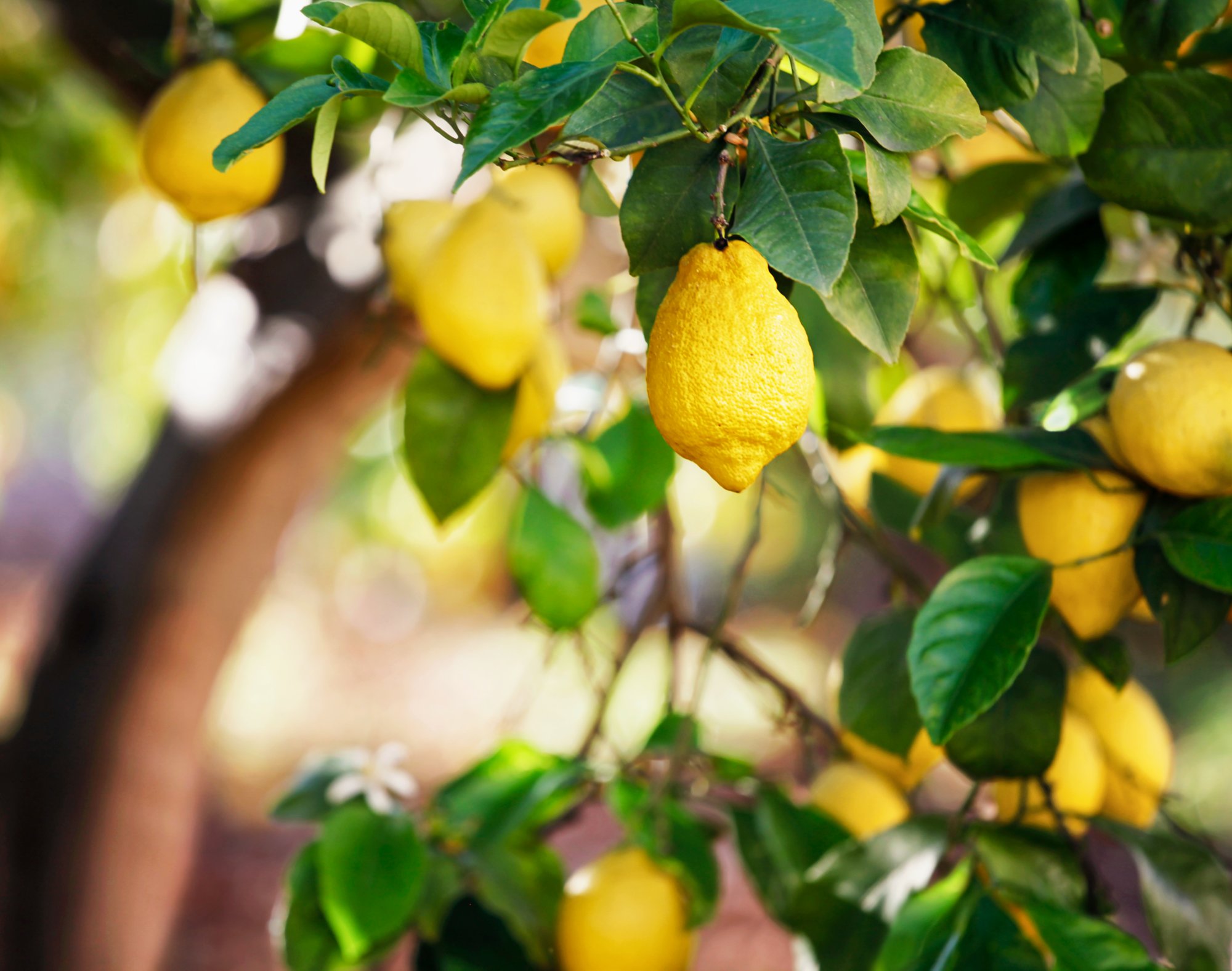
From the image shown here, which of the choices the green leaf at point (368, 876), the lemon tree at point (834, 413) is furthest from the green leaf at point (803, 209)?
the green leaf at point (368, 876)

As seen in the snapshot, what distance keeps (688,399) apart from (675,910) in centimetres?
35

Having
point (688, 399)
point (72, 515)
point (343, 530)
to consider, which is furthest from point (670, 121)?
point (72, 515)

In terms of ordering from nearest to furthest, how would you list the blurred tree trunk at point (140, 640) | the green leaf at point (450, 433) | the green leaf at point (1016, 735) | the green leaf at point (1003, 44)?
the green leaf at point (1003, 44), the green leaf at point (1016, 735), the green leaf at point (450, 433), the blurred tree trunk at point (140, 640)

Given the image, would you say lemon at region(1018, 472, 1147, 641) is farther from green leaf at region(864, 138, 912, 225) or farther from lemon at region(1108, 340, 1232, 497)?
green leaf at region(864, 138, 912, 225)

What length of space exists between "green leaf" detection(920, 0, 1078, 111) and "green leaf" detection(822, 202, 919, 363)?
76mm

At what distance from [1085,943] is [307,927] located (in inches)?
16.2

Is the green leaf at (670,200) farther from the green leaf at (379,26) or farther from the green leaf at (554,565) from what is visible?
the green leaf at (554,565)

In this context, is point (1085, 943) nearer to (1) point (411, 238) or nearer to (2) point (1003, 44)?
(2) point (1003, 44)

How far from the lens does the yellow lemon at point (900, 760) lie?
58cm

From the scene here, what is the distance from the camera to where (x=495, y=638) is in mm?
4102

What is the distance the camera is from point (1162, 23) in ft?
1.28

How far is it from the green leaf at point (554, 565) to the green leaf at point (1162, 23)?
0.37m

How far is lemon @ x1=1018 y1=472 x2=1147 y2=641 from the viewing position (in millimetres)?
423

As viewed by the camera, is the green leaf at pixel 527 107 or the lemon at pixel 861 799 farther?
the lemon at pixel 861 799
